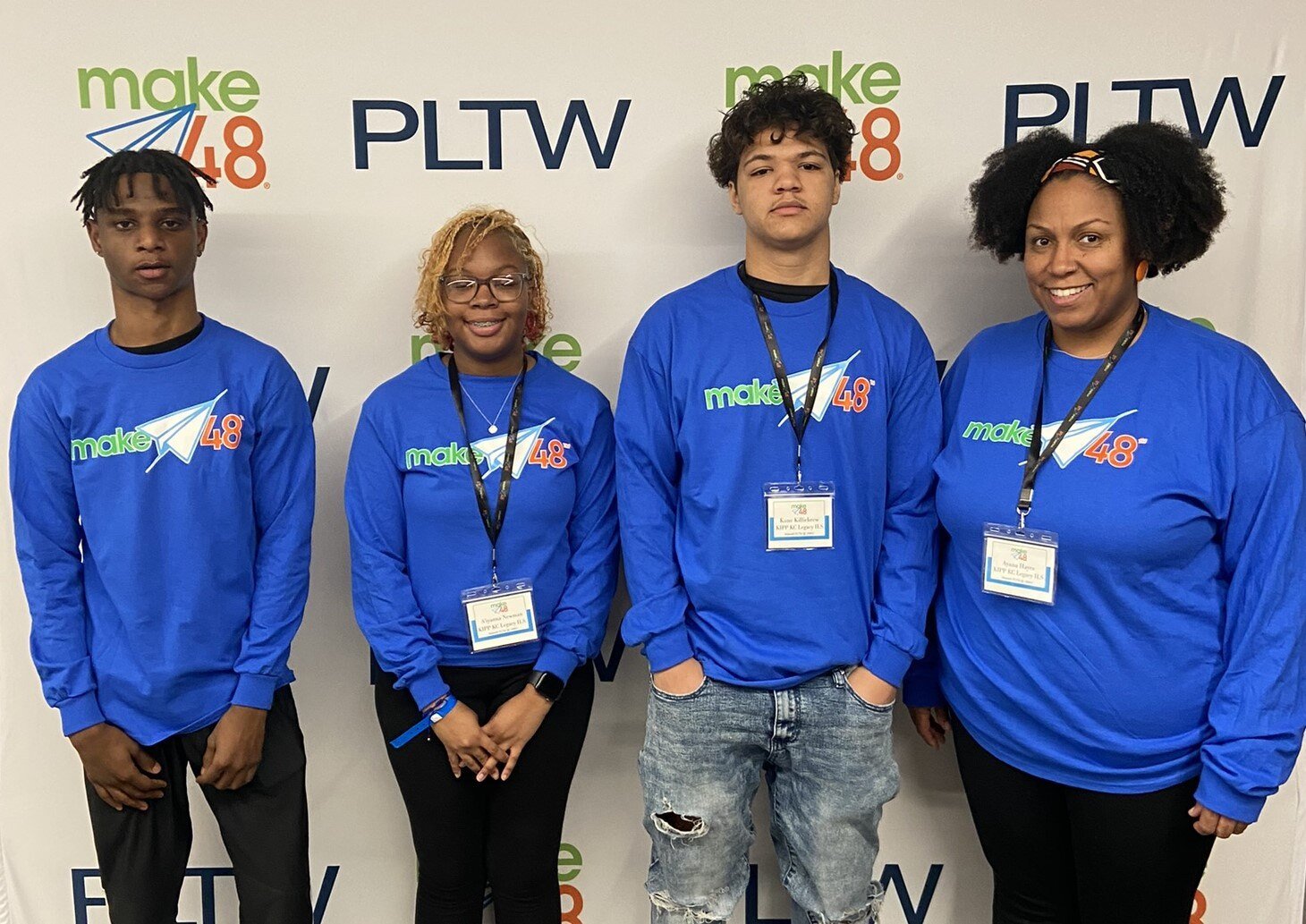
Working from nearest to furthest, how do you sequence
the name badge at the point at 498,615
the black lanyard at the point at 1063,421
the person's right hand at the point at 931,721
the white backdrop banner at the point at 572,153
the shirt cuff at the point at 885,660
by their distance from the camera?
the black lanyard at the point at 1063,421 < the shirt cuff at the point at 885,660 < the name badge at the point at 498,615 < the person's right hand at the point at 931,721 < the white backdrop banner at the point at 572,153

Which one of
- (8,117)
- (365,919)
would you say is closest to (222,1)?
(8,117)

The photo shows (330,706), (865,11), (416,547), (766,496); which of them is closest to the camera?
(766,496)

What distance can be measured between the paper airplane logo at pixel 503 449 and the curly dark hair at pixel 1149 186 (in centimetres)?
103

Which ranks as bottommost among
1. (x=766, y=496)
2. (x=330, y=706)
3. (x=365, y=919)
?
(x=365, y=919)

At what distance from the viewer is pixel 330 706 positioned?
2250 millimetres

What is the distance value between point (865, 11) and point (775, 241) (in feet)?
2.49

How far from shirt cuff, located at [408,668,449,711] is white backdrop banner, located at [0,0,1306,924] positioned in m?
0.56

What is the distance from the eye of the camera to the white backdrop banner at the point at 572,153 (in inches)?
81.7

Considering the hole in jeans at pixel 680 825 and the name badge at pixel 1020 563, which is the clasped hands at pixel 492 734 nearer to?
the hole in jeans at pixel 680 825

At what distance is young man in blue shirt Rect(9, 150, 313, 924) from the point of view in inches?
68.1

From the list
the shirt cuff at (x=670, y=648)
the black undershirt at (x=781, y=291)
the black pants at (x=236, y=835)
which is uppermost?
the black undershirt at (x=781, y=291)

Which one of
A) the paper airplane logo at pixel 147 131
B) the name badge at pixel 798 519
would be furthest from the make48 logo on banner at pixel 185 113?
the name badge at pixel 798 519

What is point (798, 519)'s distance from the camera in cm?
165

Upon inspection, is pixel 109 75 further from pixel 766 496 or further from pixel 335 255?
pixel 766 496
